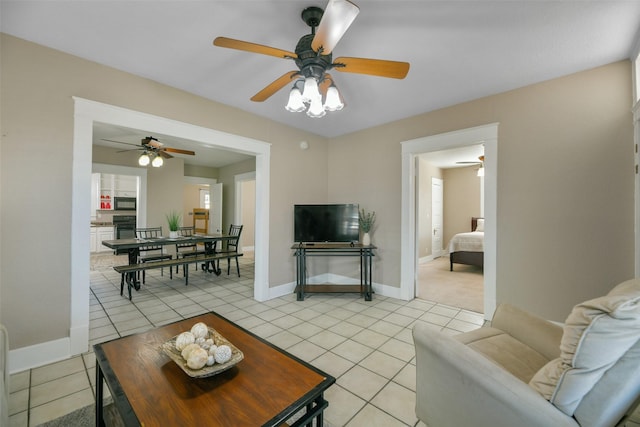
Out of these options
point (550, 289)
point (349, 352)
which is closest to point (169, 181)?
point (349, 352)

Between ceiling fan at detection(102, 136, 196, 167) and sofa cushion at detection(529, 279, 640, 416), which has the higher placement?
ceiling fan at detection(102, 136, 196, 167)

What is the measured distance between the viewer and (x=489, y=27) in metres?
1.81

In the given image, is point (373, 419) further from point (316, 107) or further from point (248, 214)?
point (248, 214)

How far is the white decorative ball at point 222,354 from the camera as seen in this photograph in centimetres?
118

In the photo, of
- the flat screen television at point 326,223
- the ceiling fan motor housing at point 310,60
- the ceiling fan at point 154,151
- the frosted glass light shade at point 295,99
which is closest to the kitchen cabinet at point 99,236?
the ceiling fan at point 154,151

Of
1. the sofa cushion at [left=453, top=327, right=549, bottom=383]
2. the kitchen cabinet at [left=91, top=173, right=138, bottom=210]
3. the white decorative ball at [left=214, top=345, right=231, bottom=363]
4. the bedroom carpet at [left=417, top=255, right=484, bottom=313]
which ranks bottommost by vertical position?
the bedroom carpet at [left=417, top=255, right=484, bottom=313]

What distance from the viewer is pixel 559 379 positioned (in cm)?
91

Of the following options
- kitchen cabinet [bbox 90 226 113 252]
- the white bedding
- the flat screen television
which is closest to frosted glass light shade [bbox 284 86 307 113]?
the flat screen television

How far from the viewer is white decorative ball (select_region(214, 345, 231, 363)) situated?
1178 millimetres

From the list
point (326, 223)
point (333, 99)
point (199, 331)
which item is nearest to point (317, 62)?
point (333, 99)

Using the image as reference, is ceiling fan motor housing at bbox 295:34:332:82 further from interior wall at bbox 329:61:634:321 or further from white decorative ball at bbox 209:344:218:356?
interior wall at bbox 329:61:634:321

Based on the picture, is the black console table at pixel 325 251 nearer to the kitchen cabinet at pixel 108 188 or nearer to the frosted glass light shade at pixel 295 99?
the frosted glass light shade at pixel 295 99

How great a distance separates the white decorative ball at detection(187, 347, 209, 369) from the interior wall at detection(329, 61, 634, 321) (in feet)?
9.94

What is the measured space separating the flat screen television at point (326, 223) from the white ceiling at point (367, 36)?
174 cm
